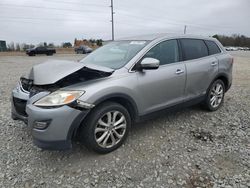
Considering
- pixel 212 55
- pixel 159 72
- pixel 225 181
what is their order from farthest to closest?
pixel 212 55, pixel 159 72, pixel 225 181

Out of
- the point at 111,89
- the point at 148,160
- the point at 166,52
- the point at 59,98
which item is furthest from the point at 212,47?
the point at 59,98

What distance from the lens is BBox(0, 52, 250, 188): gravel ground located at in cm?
241

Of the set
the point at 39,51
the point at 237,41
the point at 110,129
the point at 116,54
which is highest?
the point at 237,41

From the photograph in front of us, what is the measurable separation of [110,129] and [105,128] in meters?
0.08

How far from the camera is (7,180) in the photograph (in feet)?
7.94

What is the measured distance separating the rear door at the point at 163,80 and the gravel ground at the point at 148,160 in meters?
0.54

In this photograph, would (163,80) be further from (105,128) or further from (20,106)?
(20,106)

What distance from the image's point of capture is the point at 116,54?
354cm

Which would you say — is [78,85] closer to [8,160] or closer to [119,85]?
[119,85]

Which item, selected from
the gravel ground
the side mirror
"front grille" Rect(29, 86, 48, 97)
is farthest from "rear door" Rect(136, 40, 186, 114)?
"front grille" Rect(29, 86, 48, 97)

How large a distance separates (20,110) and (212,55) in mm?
3599

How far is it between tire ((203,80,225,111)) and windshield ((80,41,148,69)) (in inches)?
71.4

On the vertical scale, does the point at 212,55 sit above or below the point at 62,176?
above

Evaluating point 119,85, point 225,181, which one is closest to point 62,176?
point 119,85
